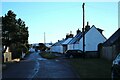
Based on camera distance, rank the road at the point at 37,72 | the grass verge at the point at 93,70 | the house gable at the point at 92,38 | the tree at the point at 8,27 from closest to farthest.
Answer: the grass verge at the point at 93,70 < the road at the point at 37,72 < the tree at the point at 8,27 < the house gable at the point at 92,38

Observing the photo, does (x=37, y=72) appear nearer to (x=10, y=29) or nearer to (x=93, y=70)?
(x=93, y=70)

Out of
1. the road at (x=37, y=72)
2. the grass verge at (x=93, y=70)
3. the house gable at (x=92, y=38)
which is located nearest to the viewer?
the grass verge at (x=93, y=70)

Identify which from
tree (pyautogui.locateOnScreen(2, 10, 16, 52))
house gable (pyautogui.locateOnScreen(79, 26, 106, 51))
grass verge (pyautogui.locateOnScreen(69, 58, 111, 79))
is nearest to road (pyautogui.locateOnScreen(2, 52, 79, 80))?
grass verge (pyautogui.locateOnScreen(69, 58, 111, 79))

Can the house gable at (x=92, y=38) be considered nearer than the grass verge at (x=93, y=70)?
No

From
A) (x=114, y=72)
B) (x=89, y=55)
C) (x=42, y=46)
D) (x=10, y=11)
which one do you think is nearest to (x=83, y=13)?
(x=89, y=55)

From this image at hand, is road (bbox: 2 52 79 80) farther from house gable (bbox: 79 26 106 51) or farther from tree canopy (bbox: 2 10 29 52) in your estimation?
house gable (bbox: 79 26 106 51)

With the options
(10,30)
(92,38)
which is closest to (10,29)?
(10,30)

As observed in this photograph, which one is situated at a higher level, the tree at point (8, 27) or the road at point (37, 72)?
the tree at point (8, 27)

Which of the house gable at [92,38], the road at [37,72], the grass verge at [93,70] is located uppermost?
the house gable at [92,38]

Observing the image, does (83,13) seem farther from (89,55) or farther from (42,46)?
(42,46)

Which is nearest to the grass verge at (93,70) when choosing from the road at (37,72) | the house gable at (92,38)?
the road at (37,72)

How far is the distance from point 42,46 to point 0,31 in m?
110

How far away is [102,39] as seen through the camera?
66688 mm

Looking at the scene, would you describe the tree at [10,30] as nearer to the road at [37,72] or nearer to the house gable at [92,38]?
the road at [37,72]
